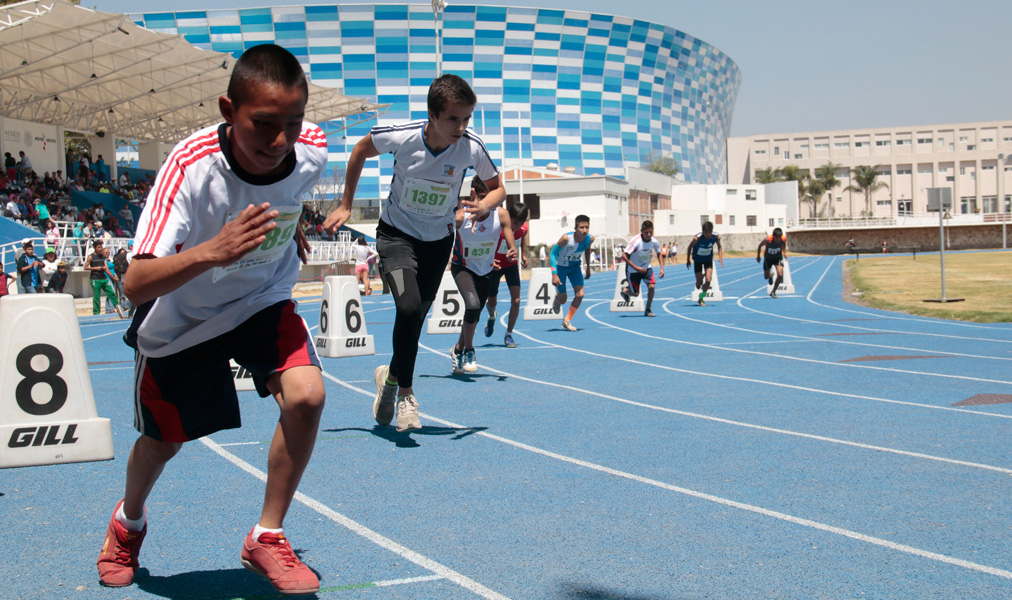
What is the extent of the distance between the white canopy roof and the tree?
6110cm

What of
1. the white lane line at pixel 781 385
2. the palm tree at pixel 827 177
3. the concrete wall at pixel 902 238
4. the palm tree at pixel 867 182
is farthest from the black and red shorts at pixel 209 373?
the palm tree at pixel 867 182

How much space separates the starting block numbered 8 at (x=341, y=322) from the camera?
35.8ft

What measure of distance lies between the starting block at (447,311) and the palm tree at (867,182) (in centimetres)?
10655

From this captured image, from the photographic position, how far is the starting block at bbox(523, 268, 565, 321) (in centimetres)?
1677

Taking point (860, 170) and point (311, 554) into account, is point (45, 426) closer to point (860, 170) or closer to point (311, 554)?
point (311, 554)

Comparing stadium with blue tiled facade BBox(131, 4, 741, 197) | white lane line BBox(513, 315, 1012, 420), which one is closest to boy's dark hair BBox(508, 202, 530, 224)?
white lane line BBox(513, 315, 1012, 420)

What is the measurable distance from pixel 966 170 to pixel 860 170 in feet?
57.4

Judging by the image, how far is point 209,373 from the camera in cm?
302

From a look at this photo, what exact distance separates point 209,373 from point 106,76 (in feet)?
112

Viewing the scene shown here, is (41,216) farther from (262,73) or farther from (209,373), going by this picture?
(262,73)

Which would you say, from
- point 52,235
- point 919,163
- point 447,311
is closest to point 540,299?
point 447,311

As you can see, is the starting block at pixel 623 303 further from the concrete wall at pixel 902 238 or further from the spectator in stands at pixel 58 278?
the concrete wall at pixel 902 238

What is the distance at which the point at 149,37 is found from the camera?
30859mm

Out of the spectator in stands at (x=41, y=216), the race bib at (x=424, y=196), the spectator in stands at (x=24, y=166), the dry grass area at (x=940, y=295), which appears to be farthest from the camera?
the spectator in stands at (x=24, y=166)
